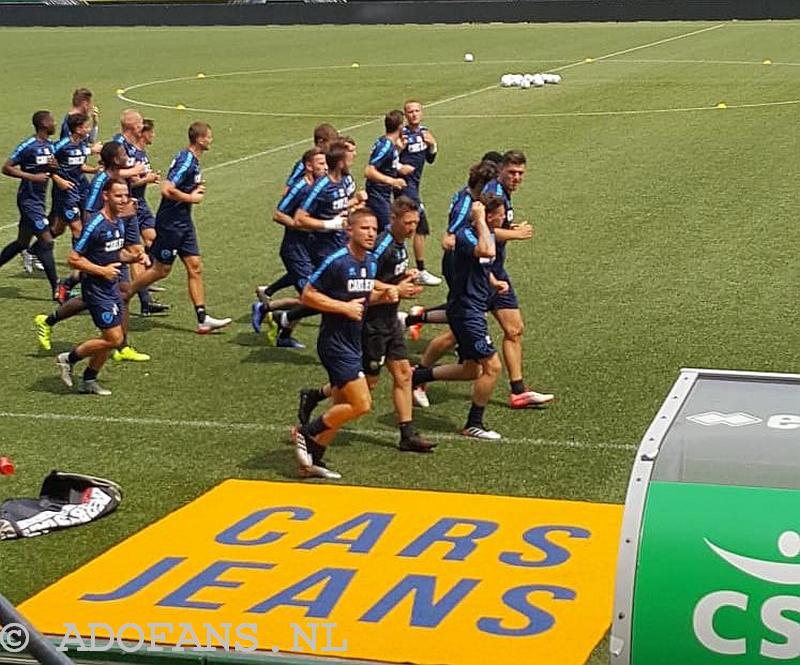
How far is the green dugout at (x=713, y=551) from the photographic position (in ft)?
21.2

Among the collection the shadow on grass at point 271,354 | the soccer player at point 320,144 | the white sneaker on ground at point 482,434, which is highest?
the soccer player at point 320,144

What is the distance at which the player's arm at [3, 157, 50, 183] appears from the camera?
18188 millimetres

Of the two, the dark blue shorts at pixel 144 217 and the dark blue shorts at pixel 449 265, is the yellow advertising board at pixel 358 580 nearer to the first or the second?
the dark blue shorts at pixel 449 265

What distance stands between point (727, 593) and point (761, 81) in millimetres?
33627

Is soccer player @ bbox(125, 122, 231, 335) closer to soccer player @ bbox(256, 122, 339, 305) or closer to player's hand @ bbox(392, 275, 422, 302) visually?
soccer player @ bbox(256, 122, 339, 305)

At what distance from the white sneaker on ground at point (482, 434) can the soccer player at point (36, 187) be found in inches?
277

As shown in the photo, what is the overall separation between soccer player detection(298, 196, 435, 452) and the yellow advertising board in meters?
1.01

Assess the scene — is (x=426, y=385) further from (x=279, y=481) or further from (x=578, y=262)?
(x=578, y=262)

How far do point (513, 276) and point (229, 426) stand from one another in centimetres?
622

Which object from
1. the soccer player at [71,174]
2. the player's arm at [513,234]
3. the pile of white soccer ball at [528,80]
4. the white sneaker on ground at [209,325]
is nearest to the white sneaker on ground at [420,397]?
the player's arm at [513,234]

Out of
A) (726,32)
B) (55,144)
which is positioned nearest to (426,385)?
(55,144)

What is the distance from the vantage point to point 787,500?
6.41m

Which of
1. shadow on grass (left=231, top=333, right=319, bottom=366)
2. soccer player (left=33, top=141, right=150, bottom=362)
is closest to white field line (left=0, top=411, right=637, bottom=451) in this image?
soccer player (left=33, top=141, right=150, bottom=362)

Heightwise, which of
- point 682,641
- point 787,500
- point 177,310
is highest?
point 787,500
